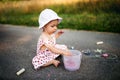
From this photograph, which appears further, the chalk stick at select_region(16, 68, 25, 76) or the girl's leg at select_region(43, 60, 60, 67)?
the girl's leg at select_region(43, 60, 60, 67)

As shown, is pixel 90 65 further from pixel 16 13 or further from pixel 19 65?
pixel 16 13

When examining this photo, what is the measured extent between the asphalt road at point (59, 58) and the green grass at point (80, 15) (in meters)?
0.35

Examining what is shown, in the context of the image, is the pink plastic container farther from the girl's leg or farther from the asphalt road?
the girl's leg

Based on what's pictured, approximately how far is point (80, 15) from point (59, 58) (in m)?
2.83

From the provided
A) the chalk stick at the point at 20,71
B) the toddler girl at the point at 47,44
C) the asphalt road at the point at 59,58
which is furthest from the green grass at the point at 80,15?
the chalk stick at the point at 20,71

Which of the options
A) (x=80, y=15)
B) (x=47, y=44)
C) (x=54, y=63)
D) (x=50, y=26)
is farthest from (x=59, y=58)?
(x=80, y=15)

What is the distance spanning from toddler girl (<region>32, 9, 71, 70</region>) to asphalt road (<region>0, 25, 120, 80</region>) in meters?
0.11

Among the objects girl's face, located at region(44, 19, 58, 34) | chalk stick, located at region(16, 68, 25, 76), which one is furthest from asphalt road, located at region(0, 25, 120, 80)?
girl's face, located at region(44, 19, 58, 34)

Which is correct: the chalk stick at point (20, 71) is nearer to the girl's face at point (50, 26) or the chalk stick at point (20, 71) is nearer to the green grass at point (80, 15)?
the girl's face at point (50, 26)

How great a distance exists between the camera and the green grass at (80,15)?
20.0 feet

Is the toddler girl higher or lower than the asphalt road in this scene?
higher

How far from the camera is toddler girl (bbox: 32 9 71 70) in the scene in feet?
12.6

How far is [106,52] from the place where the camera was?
452 cm

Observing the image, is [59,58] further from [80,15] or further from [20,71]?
[80,15]
